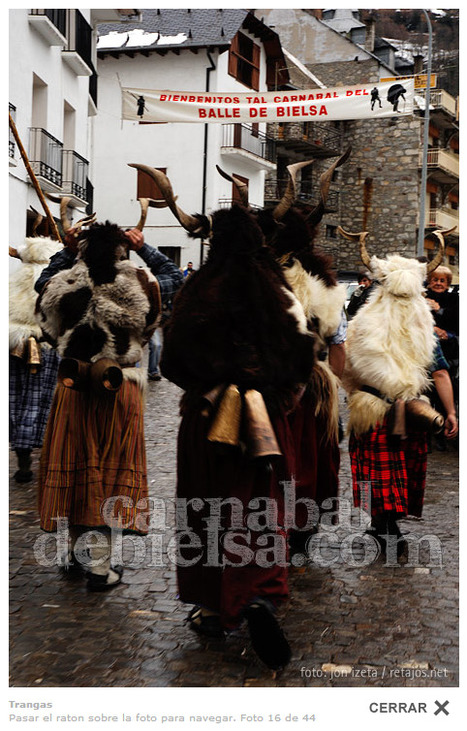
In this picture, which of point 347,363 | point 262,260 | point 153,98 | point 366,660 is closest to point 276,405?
point 262,260

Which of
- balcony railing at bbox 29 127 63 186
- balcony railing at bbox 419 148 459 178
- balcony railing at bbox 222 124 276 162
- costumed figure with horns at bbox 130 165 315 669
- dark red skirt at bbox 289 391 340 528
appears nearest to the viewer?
costumed figure with horns at bbox 130 165 315 669

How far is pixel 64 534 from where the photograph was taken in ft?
16.0

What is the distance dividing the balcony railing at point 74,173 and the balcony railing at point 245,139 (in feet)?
32.3

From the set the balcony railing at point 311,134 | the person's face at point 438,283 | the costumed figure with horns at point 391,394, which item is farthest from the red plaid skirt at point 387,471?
the balcony railing at point 311,134

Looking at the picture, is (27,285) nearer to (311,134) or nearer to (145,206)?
(145,206)

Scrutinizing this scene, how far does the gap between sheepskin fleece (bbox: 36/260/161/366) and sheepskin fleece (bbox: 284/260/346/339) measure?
0.94 m

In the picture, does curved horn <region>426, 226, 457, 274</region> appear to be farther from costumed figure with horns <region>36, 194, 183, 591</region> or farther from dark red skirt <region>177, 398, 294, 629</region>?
dark red skirt <region>177, 398, 294, 629</region>

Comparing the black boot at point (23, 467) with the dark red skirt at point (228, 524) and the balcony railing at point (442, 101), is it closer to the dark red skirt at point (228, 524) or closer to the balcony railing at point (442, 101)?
the dark red skirt at point (228, 524)

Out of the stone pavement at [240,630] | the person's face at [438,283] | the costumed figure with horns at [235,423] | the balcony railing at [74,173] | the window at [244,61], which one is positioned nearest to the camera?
the stone pavement at [240,630]

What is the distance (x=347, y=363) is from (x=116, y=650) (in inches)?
93.5

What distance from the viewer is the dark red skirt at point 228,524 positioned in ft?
12.4

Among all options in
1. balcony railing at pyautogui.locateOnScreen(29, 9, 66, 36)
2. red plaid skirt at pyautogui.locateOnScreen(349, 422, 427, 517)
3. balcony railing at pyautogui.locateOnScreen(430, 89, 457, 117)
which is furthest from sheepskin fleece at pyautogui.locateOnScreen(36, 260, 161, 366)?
balcony railing at pyautogui.locateOnScreen(430, 89, 457, 117)

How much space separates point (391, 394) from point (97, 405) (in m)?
1.74

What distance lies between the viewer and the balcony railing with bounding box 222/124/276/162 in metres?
29.2
